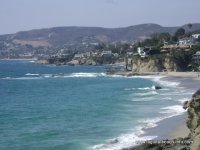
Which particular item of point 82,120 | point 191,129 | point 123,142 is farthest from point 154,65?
point 191,129

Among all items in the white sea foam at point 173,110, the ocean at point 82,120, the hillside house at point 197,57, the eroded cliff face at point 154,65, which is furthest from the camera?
the eroded cliff face at point 154,65

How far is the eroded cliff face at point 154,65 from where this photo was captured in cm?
9194

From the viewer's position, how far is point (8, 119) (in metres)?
36.2

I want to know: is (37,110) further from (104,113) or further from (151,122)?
(151,122)

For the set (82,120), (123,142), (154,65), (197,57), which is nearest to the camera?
(123,142)

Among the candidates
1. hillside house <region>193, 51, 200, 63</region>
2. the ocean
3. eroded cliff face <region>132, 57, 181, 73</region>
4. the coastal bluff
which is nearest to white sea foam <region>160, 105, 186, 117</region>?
the ocean

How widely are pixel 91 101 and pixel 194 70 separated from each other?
1715 inches

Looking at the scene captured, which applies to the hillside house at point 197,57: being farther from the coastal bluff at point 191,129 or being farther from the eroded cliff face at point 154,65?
the coastal bluff at point 191,129

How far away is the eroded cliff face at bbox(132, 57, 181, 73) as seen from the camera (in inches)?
3620

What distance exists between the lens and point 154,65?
313 feet

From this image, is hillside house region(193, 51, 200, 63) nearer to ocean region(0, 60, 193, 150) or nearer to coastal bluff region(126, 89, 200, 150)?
ocean region(0, 60, 193, 150)

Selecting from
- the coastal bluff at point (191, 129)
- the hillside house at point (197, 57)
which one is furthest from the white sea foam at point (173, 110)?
the hillside house at point (197, 57)

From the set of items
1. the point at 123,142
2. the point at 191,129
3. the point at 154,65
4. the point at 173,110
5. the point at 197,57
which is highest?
the point at 191,129

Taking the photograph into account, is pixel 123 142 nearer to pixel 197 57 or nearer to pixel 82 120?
pixel 82 120
